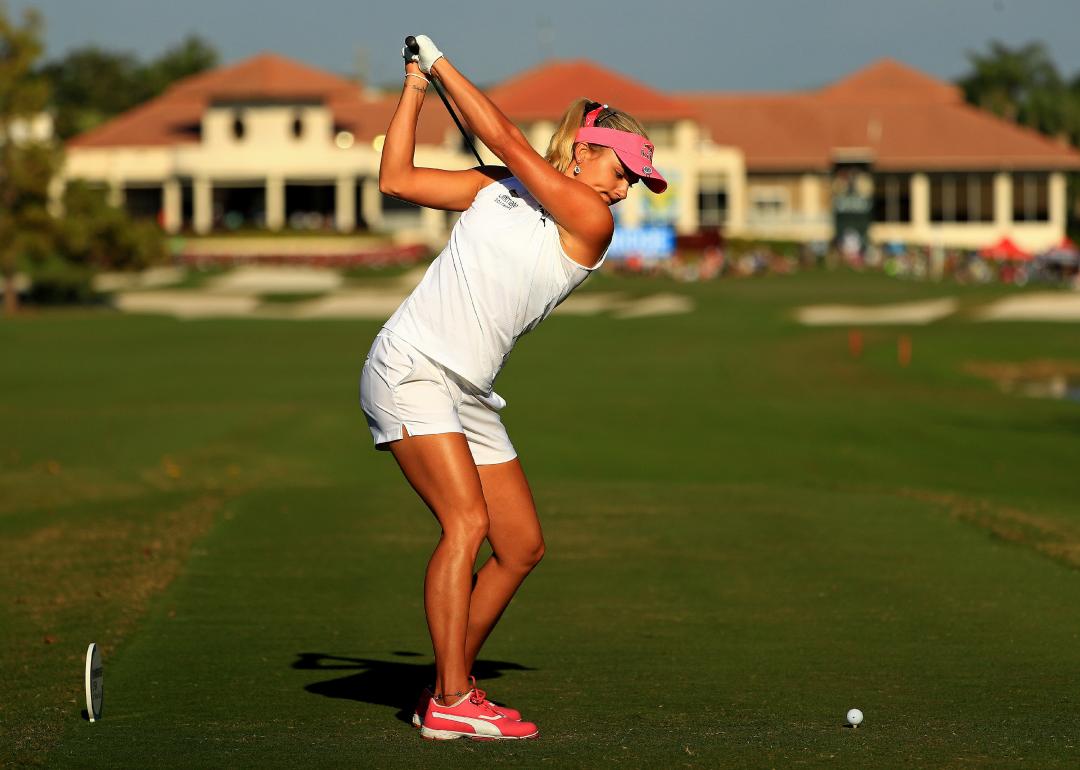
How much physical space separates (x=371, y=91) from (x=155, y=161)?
23.5m

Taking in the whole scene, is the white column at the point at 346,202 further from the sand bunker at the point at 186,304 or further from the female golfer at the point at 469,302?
the female golfer at the point at 469,302

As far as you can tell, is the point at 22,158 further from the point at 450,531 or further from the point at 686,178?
the point at 450,531

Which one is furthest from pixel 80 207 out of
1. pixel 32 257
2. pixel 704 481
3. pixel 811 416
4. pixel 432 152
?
pixel 704 481

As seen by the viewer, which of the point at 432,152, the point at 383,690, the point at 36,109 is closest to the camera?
the point at 383,690

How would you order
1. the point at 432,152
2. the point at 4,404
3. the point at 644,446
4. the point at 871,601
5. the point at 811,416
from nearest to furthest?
the point at 871,601 → the point at 644,446 → the point at 811,416 → the point at 4,404 → the point at 432,152

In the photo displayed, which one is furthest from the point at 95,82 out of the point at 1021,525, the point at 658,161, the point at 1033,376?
the point at 1021,525

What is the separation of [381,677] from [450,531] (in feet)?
4.95

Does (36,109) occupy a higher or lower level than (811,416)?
higher

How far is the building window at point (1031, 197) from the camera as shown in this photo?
274 ft

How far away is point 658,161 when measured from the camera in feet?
254

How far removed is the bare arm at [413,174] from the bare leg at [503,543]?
0.96m

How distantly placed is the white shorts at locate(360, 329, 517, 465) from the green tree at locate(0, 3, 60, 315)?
45665 millimetres

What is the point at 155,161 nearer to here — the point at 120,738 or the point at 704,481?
the point at 704,481

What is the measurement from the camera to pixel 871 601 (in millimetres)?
9312
